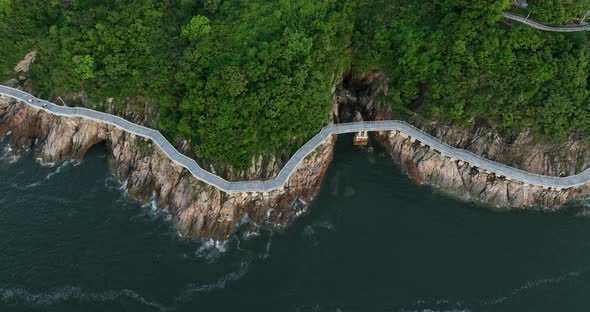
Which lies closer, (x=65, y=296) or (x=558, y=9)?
(x=65, y=296)

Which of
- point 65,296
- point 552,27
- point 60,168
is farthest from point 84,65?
point 552,27

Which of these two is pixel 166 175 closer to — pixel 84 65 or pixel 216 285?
pixel 216 285

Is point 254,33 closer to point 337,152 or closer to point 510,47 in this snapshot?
point 337,152

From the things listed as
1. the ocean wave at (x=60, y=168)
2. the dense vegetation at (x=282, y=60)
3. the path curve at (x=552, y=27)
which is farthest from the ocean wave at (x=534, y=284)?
the ocean wave at (x=60, y=168)

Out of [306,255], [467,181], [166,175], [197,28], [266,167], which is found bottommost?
[306,255]

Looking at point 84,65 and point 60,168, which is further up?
point 84,65

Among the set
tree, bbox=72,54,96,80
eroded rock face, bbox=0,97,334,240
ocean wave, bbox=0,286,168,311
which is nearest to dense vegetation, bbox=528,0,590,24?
eroded rock face, bbox=0,97,334,240

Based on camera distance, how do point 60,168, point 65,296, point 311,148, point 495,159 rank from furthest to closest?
point 60,168 → point 495,159 → point 311,148 → point 65,296

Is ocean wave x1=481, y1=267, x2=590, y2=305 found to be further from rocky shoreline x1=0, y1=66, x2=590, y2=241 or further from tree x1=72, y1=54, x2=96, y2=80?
tree x1=72, y1=54, x2=96, y2=80
